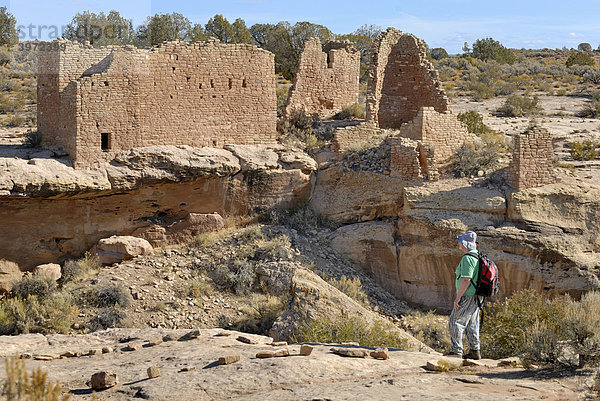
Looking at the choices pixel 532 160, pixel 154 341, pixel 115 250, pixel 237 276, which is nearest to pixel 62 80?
pixel 115 250

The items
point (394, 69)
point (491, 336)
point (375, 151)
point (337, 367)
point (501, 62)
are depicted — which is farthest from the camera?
point (501, 62)

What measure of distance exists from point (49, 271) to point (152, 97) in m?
4.43

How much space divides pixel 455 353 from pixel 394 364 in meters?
1.24

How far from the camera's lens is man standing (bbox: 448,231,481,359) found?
10.2 m

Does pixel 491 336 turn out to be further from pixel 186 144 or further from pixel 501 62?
pixel 501 62

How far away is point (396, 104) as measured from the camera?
20812mm

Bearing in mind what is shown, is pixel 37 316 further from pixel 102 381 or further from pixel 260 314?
pixel 102 381

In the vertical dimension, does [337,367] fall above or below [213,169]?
below

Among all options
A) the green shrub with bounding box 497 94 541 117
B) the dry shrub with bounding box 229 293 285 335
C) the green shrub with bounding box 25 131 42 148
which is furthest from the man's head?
the green shrub with bounding box 497 94 541 117

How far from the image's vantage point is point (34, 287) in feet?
53.0

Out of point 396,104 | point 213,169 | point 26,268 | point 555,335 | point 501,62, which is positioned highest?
point 501,62

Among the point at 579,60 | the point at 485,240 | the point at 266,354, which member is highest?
the point at 579,60

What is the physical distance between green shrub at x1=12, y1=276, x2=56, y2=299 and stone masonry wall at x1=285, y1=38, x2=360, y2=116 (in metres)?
7.48


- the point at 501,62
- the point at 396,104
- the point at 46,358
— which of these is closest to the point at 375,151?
the point at 396,104
